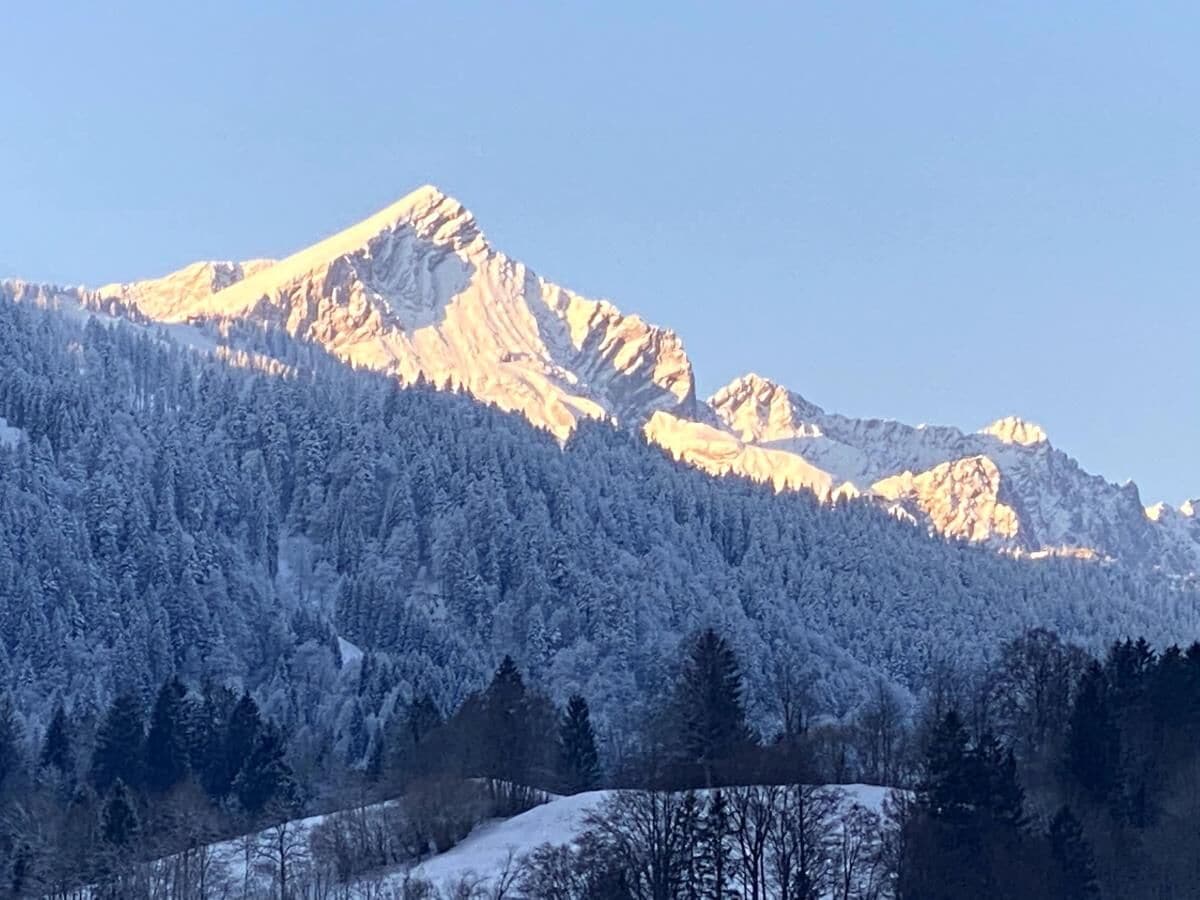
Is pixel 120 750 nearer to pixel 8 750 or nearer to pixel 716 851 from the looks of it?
pixel 8 750

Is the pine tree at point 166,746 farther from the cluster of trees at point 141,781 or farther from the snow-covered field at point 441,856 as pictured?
the snow-covered field at point 441,856

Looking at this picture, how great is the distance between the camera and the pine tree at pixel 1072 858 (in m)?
81.7

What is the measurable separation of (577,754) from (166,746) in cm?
2925

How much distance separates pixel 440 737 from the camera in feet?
399

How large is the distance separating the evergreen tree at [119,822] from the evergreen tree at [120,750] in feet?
85.8

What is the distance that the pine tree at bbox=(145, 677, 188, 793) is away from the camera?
440ft

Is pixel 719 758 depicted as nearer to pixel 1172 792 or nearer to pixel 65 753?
pixel 1172 792

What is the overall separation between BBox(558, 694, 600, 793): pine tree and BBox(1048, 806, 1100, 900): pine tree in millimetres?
39122

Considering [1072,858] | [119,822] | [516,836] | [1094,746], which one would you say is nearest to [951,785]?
[1072,858]

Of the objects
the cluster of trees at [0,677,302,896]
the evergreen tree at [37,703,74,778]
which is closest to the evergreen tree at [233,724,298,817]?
the cluster of trees at [0,677,302,896]

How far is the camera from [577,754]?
403ft

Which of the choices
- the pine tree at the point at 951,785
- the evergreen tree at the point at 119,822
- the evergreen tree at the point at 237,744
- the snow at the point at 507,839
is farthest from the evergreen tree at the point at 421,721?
the pine tree at the point at 951,785

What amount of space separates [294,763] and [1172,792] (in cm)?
7465

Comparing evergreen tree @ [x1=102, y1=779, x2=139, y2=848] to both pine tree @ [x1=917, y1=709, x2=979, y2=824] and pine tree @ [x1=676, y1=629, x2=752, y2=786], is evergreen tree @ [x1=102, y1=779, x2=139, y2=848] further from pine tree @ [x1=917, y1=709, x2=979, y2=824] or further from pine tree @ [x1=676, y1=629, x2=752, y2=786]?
pine tree @ [x1=917, y1=709, x2=979, y2=824]
